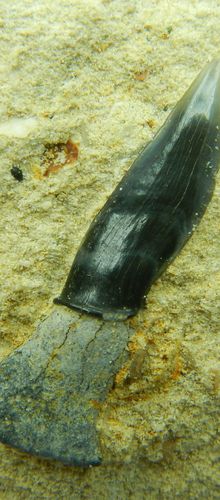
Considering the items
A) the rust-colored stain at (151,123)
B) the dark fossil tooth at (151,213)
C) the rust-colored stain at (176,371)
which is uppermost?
the rust-colored stain at (151,123)

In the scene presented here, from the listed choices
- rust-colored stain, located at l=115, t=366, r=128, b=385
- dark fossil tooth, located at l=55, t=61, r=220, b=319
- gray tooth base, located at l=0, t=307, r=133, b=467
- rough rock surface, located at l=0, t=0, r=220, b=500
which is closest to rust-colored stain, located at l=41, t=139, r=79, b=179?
rough rock surface, located at l=0, t=0, r=220, b=500

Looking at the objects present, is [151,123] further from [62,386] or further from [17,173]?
[62,386]

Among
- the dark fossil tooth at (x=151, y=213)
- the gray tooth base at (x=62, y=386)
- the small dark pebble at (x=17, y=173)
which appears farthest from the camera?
the small dark pebble at (x=17, y=173)

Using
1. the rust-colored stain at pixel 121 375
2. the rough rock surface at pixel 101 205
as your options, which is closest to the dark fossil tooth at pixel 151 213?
the rough rock surface at pixel 101 205

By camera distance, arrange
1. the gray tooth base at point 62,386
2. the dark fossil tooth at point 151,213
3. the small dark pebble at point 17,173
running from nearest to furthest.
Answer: the gray tooth base at point 62,386 → the dark fossil tooth at point 151,213 → the small dark pebble at point 17,173

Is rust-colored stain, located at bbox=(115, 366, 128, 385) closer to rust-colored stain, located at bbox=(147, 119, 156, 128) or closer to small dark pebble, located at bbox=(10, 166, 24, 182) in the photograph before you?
small dark pebble, located at bbox=(10, 166, 24, 182)

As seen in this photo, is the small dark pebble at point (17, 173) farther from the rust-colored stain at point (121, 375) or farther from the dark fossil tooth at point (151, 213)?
the rust-colored stain at point (121, 375)

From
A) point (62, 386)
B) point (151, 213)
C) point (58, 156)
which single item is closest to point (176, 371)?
point (62, 386)
